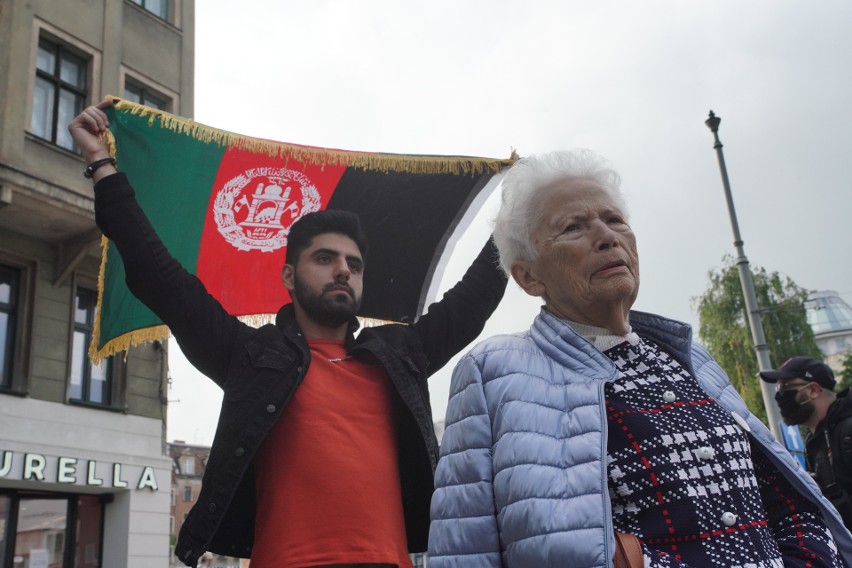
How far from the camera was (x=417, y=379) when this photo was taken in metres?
3.06

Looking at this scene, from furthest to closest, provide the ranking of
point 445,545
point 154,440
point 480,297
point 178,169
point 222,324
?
1. point 154,440
2. point 178,169
3. point 480,297
4. point 222,324
5. point 445,545

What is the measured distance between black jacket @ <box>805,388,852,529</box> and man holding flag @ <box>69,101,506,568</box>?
2704 mm

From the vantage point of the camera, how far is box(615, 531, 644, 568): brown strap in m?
1.65

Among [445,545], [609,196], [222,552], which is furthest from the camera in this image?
[222,552]

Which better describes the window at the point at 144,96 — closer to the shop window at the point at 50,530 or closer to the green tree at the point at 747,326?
the shop window at the point at 50,530

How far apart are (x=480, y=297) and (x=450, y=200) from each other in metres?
1.05

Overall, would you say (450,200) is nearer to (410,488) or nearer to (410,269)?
(410,269)

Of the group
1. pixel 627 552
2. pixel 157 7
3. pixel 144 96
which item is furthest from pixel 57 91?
pixel 627 552

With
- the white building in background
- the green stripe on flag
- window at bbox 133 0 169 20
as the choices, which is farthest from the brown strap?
the white building in background

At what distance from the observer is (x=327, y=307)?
310 cm

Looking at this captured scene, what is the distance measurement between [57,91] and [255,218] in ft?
32.9

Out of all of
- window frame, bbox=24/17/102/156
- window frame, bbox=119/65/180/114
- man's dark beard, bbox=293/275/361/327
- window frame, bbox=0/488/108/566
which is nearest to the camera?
man's dark beard, bbox=293/275/361/327

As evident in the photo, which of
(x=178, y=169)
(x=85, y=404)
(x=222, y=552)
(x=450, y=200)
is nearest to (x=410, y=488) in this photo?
(x=222, y=552)

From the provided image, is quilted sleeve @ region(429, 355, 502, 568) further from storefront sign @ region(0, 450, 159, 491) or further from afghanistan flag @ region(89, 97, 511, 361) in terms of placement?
storefront sign @ region(0, 450, 159, 491)
